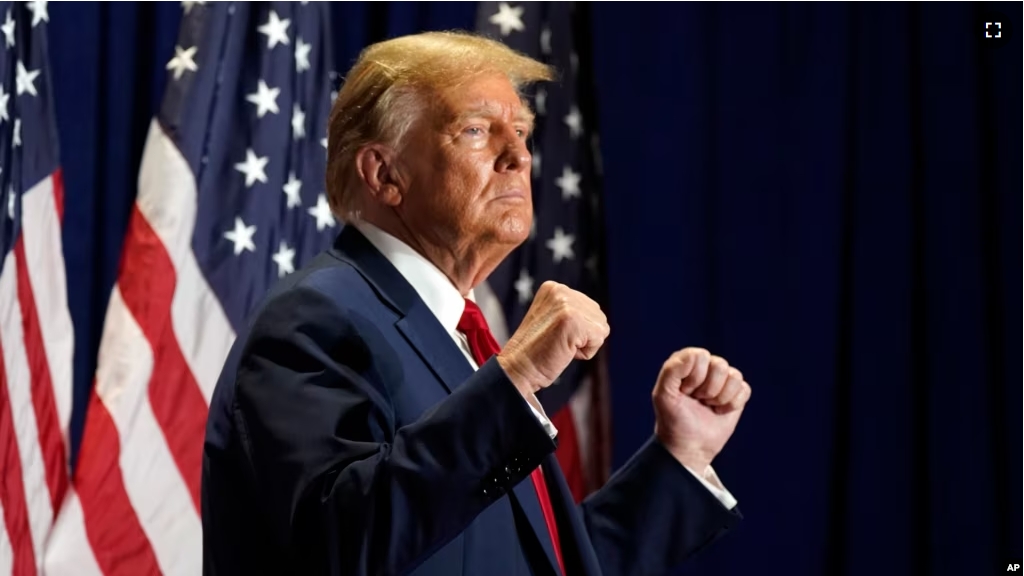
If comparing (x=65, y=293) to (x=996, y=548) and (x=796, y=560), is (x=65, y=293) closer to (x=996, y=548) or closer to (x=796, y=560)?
(x=796, y=560)

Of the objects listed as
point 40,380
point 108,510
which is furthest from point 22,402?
point 108,510

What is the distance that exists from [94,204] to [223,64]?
0.49 metres

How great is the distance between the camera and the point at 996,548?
3.40m

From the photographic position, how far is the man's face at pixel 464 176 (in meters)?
1.75

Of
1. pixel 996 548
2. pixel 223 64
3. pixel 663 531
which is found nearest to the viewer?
pixel 663 531

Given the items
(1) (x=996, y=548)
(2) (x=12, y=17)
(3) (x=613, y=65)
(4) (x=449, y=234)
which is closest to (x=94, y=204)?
(2) (x=12, y=17)

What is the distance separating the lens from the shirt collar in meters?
1.70

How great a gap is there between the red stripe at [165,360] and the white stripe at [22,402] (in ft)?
0.80

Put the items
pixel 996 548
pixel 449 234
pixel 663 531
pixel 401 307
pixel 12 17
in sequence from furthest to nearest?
pixel 996 548 → pixel 12 17 → pixel 663 531 → pixel 449 234 → pixel 401 307

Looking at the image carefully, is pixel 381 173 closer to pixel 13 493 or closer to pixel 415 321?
pixel 415 321

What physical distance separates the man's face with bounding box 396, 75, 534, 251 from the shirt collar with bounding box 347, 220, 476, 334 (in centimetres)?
4

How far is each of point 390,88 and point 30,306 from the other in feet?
5.05

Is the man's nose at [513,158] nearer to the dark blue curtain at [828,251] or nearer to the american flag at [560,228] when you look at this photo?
the american flag at [560,228]

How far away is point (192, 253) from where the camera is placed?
3.11 m
